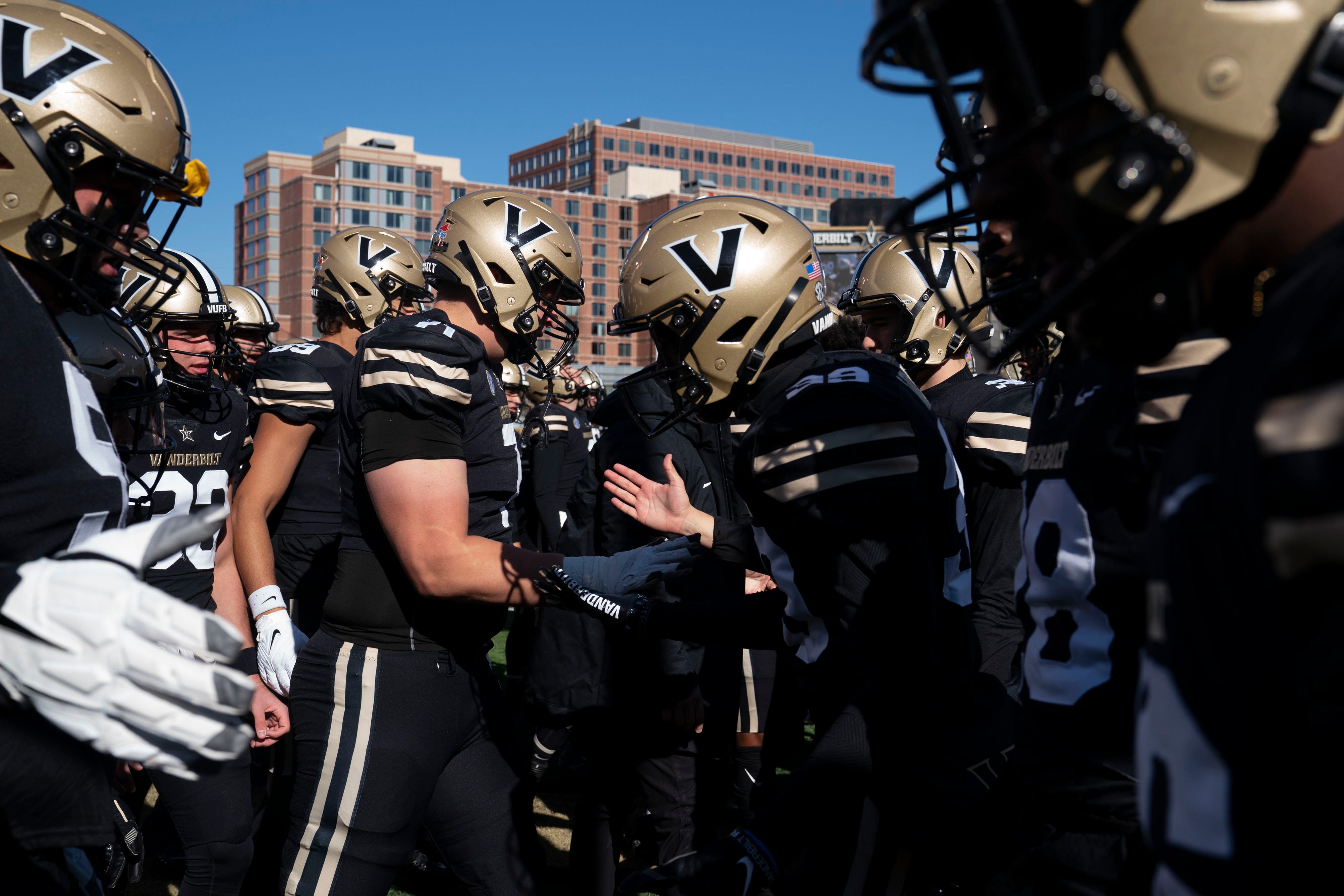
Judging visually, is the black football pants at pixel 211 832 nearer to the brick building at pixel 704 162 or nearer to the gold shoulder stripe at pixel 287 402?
the gold shoulder stripe at pixel 287 402

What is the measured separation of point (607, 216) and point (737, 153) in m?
28.0

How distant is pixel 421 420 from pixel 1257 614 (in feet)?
7.63

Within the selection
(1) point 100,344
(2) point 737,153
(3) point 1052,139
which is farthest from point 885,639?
(2) point 737,153

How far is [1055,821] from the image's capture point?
1903mm

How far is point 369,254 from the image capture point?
6082 mm

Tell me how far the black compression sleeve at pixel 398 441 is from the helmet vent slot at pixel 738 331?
886mm

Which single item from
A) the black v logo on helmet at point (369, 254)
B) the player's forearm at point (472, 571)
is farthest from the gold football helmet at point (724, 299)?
the black v logo on helmet at point (369, 254)

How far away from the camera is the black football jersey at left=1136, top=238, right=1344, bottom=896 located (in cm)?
85

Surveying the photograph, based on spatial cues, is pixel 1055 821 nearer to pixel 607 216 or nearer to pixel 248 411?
pixel 248 411

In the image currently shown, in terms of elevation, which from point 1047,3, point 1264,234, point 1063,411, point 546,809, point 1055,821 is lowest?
point 546,809

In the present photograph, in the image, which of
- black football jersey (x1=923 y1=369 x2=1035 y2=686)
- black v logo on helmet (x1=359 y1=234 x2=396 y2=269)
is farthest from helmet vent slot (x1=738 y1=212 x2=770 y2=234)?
black v logo on helmet (x1=359 y1=234 x2=396 y2=269)

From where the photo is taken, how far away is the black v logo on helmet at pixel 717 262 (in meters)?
3.12

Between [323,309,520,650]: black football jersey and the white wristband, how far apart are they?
2.18 ft

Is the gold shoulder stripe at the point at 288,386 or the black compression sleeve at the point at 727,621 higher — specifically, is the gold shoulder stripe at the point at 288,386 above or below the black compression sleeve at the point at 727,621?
above
